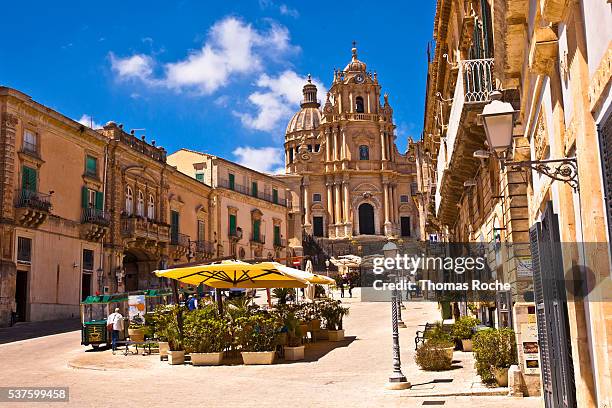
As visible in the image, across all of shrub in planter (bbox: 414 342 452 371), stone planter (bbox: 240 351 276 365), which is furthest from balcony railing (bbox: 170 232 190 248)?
shrub in planter (bbox: 414 342 452 371)

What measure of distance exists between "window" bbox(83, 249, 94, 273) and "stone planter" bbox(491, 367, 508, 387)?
2562 centimetres

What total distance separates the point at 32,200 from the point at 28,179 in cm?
98

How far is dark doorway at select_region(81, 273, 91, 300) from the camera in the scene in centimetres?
3233

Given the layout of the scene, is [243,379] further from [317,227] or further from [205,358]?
[317,227]

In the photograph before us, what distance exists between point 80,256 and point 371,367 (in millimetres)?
21318

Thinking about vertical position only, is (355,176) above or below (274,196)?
above

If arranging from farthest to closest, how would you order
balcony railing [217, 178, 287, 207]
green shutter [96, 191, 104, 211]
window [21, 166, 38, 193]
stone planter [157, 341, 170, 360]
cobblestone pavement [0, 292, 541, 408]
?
balcony railing [217, 178, 287, 207] → green shutter [96, 191, 104, 211] → window [21, 166, 38, 193] → stone planter [157, 341, 170, 360] → cobblestone pavement [0, 292, 541, 408]

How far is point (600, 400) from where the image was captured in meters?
5.29

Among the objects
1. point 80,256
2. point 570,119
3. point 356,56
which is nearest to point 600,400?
point 570,119

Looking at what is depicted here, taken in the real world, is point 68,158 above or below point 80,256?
above

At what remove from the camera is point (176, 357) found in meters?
15.9

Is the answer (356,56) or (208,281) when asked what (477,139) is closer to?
(208,281)

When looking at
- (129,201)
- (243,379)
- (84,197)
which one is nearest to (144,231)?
(129,201)

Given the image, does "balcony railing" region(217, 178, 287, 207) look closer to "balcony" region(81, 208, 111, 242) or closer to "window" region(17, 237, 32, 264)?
"balcony" region(81, 208, 111, 242)
